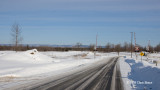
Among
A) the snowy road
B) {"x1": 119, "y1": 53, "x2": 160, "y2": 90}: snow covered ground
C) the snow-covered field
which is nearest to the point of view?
the snowy road

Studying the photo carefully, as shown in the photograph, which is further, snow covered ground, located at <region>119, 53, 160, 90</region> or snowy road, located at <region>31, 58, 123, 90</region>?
snow covered ground, located at <region>119, 53, 160, 90</region>

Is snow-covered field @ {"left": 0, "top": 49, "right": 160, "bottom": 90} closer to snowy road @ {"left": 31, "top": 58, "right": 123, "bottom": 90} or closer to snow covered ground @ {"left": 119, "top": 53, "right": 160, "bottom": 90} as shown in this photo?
snow covered ground @ {"left": 119, "top": 53, "right": 160, "bottom": 90}

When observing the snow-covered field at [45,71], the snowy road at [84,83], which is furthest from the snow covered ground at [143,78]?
the snowy road at [84,83]

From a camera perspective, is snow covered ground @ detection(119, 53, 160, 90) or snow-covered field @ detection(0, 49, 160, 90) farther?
snow-covered field @ detection(0, 49, 160, 90)

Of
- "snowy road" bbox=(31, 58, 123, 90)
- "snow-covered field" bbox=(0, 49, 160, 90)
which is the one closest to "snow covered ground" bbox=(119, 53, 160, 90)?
"snow-covered field" bbox=(0, 49, 160, 90)

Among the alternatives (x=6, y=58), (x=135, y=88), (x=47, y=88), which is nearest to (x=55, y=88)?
(x=47, y=88)

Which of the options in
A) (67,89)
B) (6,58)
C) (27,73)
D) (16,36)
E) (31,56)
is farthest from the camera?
(16,36)

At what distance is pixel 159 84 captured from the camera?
35.8ft

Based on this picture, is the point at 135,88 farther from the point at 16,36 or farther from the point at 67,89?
the point at 16,36

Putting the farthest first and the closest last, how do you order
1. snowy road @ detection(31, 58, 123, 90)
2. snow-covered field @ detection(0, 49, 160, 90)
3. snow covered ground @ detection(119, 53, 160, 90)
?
snow-covered field @ detection(0, 49, 160, 90), snow covered ground @ detection(119, 53, 160, 90), snowy road @ detection(31, 58, 123, 90)

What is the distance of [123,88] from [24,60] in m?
24.2

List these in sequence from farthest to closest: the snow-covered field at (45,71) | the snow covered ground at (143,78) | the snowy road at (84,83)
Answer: the snow-covered field at (45,71), the snow covered ground at (143,78), the snowy road at (84,83)

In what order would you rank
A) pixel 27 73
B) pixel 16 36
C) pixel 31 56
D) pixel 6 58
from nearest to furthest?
pixel 27 73, pixel 6 58, pixel 31 56, pixel 16 36

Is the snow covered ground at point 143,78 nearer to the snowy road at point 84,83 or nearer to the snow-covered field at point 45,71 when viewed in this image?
the snow-covered field at point 45,71
